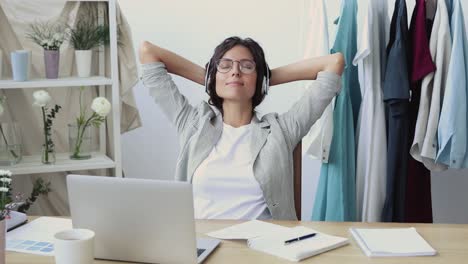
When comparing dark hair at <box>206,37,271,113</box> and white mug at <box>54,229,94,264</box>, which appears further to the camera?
dark hair at <box>206,37,271,113</box>

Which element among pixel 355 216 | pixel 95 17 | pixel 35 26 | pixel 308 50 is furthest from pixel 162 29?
pixel 355 216

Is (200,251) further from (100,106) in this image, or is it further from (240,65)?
(100,106)

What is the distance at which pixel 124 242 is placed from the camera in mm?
1604

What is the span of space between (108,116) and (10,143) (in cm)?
48

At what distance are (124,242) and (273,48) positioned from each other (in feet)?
7.10

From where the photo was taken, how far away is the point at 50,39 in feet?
9.71

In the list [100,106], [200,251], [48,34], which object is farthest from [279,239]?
[48,34]

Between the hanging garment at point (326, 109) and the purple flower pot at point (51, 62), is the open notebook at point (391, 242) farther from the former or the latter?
the purple flower pot at point (51, 62)

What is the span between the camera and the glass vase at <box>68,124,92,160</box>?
120 inches

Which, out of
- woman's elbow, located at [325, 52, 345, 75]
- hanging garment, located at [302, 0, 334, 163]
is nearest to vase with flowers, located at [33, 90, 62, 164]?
hanging garment, located at [302, 0, 334, 163]

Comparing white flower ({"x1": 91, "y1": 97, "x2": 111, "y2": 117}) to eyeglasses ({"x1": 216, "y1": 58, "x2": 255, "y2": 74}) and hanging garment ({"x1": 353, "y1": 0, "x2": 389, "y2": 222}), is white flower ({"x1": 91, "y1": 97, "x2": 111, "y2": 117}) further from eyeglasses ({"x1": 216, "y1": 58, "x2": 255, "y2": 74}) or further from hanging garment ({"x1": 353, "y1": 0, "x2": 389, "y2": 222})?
hanging garment ({"x1": 353, "y1": 0, "x2": 389, "y2": 222})

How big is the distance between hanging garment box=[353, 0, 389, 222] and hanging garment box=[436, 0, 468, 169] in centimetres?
24

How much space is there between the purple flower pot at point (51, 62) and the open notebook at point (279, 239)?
57.3 inches

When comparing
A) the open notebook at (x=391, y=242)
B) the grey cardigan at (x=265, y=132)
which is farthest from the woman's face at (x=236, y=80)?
the open notebook at (x=391, y=242)
